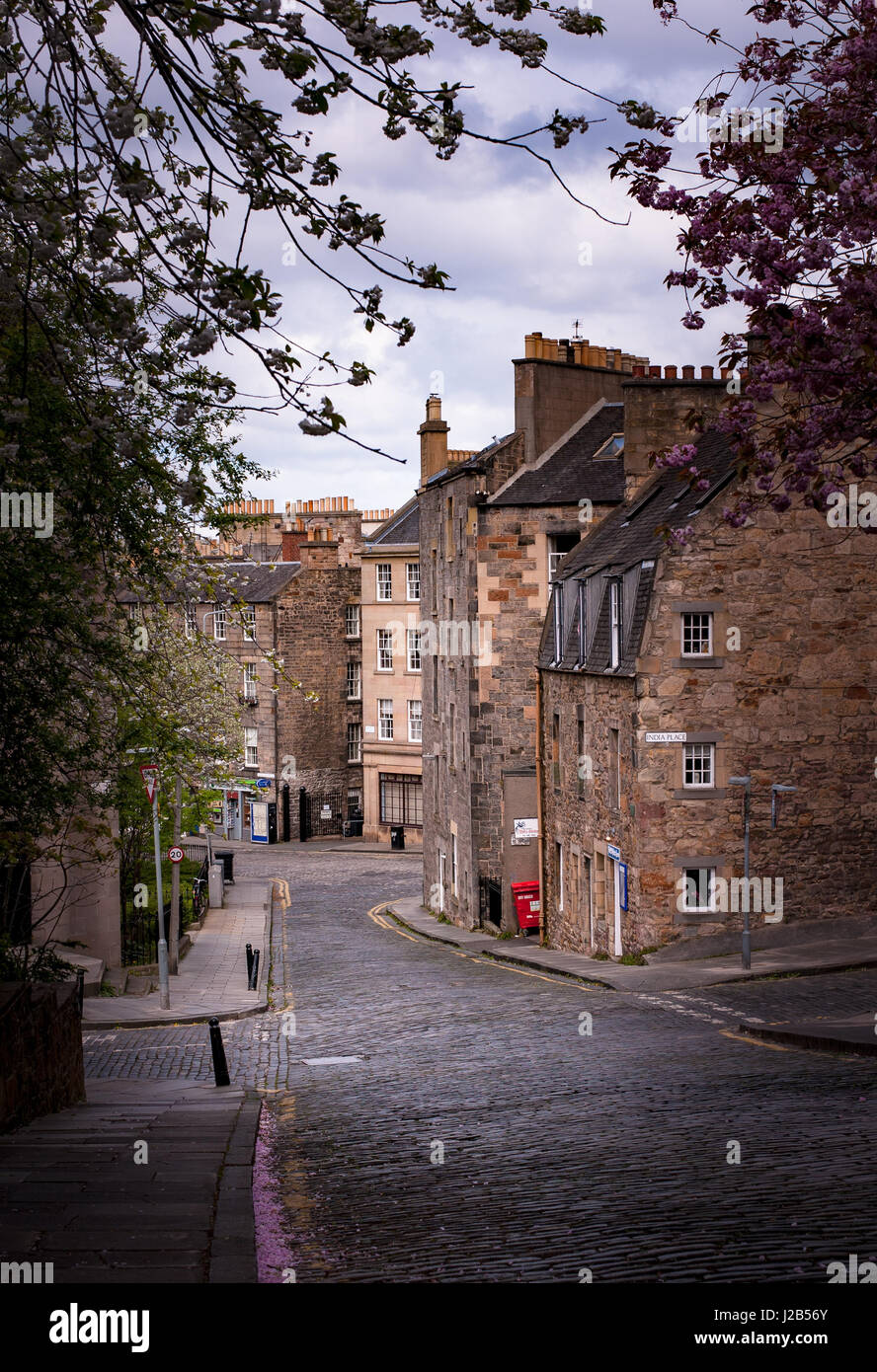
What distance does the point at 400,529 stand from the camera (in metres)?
60.9

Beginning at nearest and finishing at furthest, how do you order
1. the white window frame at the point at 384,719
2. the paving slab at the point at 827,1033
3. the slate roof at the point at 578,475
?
the paving slab at the point at 827,1033 → the slate roof at the point at 578,475 → the white window frame at the point at 384,719

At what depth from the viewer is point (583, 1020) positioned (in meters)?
18.3

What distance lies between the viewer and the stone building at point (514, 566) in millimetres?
36188

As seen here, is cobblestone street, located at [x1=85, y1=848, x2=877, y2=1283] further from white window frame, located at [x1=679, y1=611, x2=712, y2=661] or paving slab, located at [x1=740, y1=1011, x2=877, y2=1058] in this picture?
white window frame, located at [x1=679, y1=611, x2=712, y2=661]

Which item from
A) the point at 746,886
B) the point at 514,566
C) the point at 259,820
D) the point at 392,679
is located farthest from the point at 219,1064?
the point at 259,820

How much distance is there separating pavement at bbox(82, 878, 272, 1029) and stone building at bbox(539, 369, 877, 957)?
25.0ft

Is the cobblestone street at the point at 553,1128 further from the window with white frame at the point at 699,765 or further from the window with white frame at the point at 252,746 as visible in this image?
the window with white frame at the point at 252,746

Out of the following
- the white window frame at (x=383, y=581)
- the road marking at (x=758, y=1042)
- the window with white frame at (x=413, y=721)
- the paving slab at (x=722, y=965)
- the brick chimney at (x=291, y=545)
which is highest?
the brick chimney at (x=291, y=545)

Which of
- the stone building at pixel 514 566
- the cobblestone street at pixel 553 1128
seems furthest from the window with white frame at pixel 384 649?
the cobblestone street at pixel 553 1128

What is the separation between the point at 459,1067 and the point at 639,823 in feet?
34.0

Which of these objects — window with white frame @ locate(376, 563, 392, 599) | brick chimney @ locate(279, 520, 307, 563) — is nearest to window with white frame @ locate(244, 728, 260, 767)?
brick chimney @ locate(279, 520, 307, 563)

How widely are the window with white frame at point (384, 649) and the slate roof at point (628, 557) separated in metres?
26.9

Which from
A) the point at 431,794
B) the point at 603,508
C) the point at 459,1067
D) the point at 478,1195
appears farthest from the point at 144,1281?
the point at 431,794
